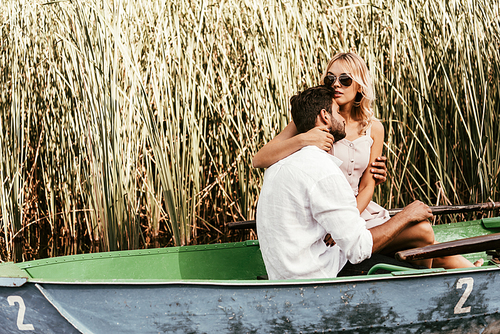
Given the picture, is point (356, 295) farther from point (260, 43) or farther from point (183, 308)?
point (260, 43)

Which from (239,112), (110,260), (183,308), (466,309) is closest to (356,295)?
(466,309)

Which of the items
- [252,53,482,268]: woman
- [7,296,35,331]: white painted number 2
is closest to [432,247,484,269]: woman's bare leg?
[252,53,482,268]: woman

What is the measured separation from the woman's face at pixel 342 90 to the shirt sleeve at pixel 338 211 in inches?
36.9

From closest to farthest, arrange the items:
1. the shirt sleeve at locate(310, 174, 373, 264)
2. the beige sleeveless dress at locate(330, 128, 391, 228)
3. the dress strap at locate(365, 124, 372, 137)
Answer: the shirt sleeve at locate(310, 174, 373, 264), the beige sleeveless dress at locate(330, 128, 391, 228), the dress strap at locate(365, 124, 372, 137)

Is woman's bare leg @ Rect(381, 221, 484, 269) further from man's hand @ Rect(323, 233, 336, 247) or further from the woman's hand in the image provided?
the woman's hand

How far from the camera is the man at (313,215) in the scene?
1979mm

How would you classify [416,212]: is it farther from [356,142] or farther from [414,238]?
[356,142]

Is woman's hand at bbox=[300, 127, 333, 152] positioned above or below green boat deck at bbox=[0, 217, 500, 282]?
above

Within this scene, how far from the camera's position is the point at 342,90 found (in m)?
2.81

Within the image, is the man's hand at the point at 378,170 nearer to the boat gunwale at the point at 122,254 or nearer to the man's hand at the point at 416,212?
the man's hand at the point at 416,212

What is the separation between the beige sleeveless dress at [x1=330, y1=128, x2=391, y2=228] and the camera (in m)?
2.71

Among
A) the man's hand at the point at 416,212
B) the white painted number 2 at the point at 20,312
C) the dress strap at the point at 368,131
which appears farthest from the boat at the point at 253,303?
the dress strap at the point at 368,131

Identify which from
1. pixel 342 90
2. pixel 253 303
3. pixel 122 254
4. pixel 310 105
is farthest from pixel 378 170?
pixel 122 254

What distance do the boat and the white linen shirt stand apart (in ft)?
0.39
